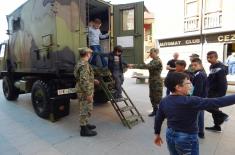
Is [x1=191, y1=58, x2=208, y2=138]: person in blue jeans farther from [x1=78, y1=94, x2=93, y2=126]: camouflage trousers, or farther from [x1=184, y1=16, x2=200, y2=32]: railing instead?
[x1=184, y1=16, x2=200, y2=32]: railing

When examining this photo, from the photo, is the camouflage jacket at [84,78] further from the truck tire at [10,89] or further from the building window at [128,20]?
the truck tire at [10,89]

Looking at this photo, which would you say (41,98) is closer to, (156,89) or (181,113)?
(156,89)

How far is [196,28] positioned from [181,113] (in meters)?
14.9

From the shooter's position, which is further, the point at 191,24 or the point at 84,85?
the point at 191,24

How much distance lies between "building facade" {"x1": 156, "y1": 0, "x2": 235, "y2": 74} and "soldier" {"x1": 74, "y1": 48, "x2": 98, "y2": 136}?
1228 centimetres

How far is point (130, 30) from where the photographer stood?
644 cm

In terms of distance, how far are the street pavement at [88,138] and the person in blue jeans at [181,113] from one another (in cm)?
158

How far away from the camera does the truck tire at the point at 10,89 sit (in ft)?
26.6

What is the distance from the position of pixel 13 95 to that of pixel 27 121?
2.86 metres

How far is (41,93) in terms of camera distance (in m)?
5.74

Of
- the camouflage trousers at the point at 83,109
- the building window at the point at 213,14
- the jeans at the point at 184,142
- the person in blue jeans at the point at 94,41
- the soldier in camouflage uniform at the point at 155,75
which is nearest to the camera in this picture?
the jeans at the point at 184,142

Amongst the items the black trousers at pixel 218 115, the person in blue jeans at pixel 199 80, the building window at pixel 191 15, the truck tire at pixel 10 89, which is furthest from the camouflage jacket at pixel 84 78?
the building window at pixel 191 15

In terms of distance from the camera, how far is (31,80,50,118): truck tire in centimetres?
556

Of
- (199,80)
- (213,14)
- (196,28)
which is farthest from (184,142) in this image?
(196,28)
